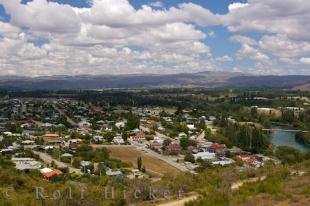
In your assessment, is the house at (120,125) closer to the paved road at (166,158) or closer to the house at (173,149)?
the paved road at (166,158)

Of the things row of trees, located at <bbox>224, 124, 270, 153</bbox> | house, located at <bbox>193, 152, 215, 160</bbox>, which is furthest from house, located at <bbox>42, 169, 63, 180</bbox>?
row of trees, located at <bbox>224, 124, 270, 153</bbox>

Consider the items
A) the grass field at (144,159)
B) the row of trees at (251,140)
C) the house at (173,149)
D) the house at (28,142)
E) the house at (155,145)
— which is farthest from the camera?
the row of trees at (251,140)

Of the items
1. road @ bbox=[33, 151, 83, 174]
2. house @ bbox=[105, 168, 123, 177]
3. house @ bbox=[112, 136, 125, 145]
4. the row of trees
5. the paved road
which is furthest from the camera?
house @ bbox=[112, 136, 125, 145]

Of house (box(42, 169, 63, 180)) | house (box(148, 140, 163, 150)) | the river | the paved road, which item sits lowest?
the river

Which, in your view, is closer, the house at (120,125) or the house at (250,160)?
the house at (250,160)

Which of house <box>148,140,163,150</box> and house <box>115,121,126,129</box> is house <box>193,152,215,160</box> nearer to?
house <box>148,140,163,150</box>

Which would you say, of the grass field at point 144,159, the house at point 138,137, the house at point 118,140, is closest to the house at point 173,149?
the grass field at point 144,159

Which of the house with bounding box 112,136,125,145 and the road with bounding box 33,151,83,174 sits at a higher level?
the road with bounding box 33,151,83,174

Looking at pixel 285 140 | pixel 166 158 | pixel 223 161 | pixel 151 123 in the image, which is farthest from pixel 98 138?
pixel 285 140
